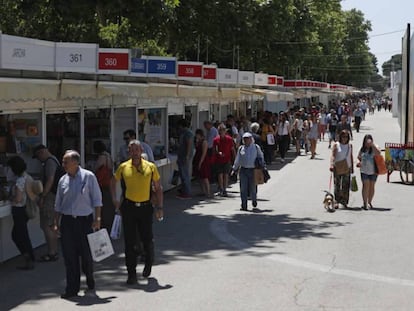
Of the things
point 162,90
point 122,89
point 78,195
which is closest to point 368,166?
point 162,90

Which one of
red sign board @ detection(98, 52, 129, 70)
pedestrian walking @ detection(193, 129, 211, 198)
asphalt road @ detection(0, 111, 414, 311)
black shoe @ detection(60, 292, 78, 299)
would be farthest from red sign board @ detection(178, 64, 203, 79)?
black shoe @ detection(60, 292, 78, 299)

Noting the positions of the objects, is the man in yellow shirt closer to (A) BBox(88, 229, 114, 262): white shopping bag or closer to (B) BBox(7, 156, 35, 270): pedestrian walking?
(A) BBox(88, 229, 114, 262): white shopping bag

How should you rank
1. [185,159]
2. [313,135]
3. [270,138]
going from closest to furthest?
[185,159]
[270,138]
[313,135]

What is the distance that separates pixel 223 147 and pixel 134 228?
27.6 ft

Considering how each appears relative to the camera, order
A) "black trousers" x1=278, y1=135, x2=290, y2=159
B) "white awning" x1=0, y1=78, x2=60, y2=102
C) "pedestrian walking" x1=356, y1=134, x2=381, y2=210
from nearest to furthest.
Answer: "white awning" x1=0, y1=78, x2=60, y2=102
"pedestrian walking" x1=356, y1=134, x2=381, y2=210
"black trousers" x1=278, y1=135, x2=290, y2=159

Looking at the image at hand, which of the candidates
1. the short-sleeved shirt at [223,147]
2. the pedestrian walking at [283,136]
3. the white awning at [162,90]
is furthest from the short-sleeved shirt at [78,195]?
the pedestrian walking at [283,136]

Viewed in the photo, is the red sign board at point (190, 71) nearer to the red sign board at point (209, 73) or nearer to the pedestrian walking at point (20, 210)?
the red sign board at point (209, 73)

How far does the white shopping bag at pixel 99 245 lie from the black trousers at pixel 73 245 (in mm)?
116

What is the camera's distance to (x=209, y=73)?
2075 cm

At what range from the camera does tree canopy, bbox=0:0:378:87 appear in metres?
18.8

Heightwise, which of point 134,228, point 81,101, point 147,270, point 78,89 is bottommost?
point 147,270

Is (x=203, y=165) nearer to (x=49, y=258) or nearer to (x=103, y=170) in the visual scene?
(x=103, y=170)

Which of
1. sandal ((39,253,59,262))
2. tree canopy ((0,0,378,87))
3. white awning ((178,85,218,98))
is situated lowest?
sandal ((39,253,59,262))

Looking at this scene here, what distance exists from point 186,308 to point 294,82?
4126cm
